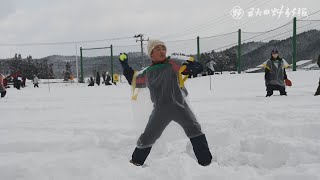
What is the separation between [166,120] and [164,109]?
12cm

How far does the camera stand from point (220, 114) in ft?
21.6

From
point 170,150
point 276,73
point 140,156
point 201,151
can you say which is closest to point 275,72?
point 276,73

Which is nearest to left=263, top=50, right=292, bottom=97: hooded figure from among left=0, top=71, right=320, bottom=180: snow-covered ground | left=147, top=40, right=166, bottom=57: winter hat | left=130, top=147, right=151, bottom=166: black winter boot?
left=0, top=71, right=320, bottom=180: snow-covered ground

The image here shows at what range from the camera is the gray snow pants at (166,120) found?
352cm

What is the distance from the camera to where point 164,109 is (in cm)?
352

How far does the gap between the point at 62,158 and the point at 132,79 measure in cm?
110

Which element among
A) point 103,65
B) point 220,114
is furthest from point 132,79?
point 103,65

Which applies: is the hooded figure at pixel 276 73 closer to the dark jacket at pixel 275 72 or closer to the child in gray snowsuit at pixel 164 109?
the dark jacket at pixel 275 72

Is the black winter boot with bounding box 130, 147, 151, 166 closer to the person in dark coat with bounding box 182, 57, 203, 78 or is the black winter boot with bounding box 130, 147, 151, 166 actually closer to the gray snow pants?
the gray snow pants

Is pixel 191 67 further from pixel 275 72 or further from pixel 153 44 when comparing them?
pixel 275 72

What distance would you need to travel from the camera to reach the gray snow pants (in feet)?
11.6

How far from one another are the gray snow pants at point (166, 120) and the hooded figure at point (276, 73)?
22.6 ft

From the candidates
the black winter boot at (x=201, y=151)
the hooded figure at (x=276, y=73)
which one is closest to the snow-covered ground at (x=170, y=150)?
the black winter boot at (x=201, y=151)

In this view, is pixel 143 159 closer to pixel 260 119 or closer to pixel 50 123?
pixel 260 119
